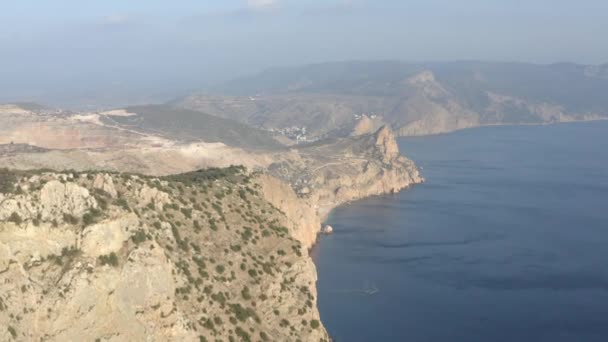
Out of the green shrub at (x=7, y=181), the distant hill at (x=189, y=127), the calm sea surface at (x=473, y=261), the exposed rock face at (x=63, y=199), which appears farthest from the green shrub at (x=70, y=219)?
the distant hill at (x=189, y=127)

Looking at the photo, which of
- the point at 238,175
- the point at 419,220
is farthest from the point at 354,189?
the point at 238,175

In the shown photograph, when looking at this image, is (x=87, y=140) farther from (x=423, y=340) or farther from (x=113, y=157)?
(x=423, y=340)

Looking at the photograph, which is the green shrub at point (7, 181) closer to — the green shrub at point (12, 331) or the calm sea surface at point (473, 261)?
the green shrub at point (12, 331)

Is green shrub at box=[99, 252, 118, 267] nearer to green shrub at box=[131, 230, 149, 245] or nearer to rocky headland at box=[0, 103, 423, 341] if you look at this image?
rocky headland at box=[0, 103, 423, 341]

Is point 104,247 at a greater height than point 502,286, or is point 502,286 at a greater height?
point 104,247

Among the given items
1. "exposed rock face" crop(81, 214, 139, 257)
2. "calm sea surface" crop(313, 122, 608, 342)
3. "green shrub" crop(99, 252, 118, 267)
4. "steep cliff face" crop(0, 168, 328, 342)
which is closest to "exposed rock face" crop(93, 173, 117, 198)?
"steep cliff face" crop(0, 168, 328, 342)

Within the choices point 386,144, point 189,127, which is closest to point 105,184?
point 386,144

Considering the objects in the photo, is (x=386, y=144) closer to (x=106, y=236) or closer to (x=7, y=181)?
(x=7, y=181)
